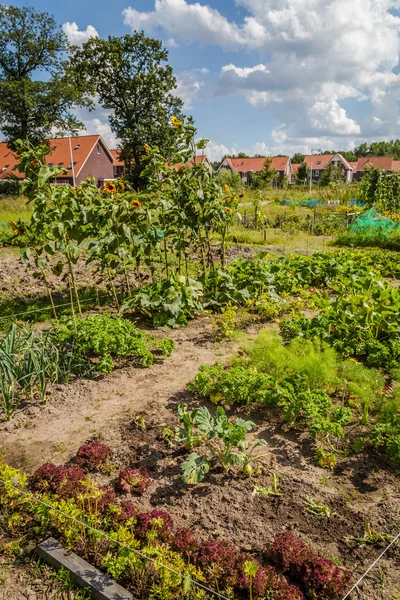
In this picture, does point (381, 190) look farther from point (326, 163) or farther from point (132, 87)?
point (326, 163)

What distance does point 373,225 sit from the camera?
12211mm

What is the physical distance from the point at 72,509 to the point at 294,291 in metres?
4.81

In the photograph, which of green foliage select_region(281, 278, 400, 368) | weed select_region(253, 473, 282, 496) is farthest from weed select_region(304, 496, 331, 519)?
green foliage select_region(281, 278, 400, 368)

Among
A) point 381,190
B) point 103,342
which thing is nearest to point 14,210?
point 381,190

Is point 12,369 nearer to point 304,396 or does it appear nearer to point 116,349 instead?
point 116,349

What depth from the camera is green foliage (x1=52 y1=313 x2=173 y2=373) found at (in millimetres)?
4105

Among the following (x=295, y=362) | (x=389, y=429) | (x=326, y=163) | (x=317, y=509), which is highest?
(x=326, y=163)

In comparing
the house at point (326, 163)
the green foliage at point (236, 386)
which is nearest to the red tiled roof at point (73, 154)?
the green foliage at point (236, 386)

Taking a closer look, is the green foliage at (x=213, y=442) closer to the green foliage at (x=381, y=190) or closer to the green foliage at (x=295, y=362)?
the green foliage at (x=295, y=362)

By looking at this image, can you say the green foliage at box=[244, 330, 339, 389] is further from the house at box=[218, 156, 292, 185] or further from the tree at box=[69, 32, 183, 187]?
the house at box=[218, 156, 292, 185]

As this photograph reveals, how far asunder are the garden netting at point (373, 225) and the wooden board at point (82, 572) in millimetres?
11236

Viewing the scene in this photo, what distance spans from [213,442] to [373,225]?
35.5 ft

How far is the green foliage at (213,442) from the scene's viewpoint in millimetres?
2678

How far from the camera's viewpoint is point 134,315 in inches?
228
